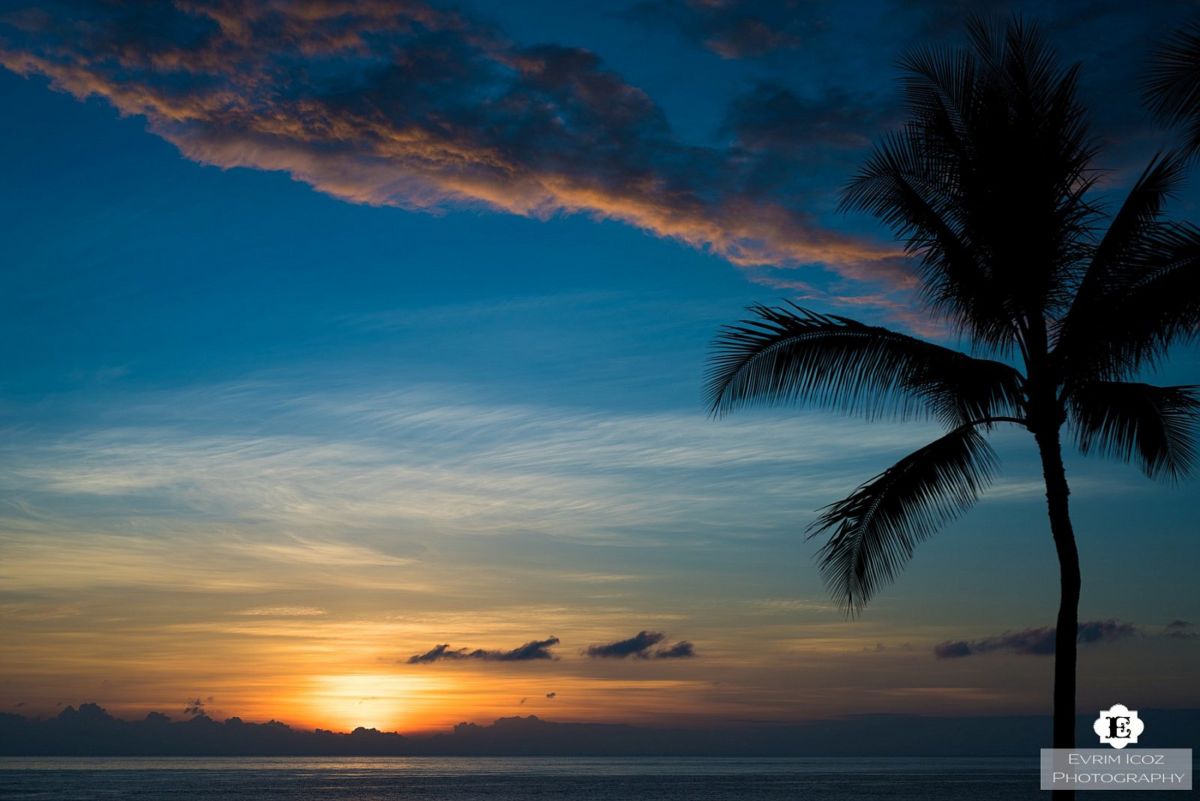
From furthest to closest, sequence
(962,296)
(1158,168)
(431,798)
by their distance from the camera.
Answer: (431,798) → (962,296) → (1158,168)

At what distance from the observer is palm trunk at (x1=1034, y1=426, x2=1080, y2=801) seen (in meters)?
11.0

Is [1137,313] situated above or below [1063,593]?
above

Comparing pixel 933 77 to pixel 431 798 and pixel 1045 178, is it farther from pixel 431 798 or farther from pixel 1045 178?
pixel 431 798

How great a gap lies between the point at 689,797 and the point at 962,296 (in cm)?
8058

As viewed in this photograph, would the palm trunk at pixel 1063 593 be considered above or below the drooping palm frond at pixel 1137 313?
below

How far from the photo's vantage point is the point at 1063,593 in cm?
1141

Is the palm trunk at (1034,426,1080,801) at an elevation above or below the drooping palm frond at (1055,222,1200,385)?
below

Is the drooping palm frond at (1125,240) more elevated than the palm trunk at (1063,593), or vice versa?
the drooping palm frond at (1125,240)

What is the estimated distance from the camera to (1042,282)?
40.2 ft

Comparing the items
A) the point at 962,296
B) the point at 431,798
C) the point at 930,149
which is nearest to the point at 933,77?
the point at 930,149

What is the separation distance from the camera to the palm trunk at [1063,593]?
432 inches

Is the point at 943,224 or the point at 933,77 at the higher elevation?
the point at 933,77

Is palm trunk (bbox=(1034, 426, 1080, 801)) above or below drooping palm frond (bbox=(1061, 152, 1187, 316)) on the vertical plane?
below

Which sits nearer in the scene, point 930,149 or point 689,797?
point 930,149
